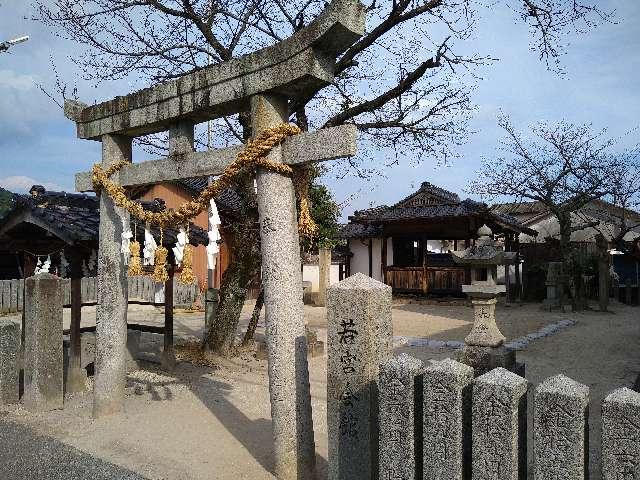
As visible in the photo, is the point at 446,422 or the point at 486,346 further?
the point at 486,346

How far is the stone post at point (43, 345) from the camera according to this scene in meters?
6.72

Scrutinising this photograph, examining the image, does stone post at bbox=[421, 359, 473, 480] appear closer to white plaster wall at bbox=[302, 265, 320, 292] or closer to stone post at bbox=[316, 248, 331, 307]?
stone post at bbox=[316, 248, 331, 307]

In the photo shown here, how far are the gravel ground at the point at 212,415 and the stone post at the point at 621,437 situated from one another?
8.31ft

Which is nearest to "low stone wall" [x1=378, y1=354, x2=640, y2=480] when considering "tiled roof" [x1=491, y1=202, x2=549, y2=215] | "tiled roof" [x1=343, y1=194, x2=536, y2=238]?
"tiled roof" [x1=343, y1=194, x2=536, y2=238]

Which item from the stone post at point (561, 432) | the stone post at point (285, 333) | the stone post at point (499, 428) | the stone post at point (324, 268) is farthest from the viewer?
the stone post at point (324, 268)

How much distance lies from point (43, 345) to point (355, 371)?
17.2 ft

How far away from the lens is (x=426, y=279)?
21188 millimetres

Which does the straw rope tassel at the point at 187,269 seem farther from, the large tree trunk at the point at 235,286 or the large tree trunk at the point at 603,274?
the large tree trunk at the point at 603,274

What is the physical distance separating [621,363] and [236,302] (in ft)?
25.9

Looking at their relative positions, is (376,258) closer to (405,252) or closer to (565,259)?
(405,252)

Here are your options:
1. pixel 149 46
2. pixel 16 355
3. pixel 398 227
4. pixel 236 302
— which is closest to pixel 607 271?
pixel 398 227

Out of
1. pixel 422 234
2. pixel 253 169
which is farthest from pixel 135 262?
pixel 422 234

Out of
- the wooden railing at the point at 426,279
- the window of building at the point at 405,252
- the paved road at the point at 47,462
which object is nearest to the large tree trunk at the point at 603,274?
the wooden railing at the point at 426,279

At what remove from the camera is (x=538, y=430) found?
105 inches
